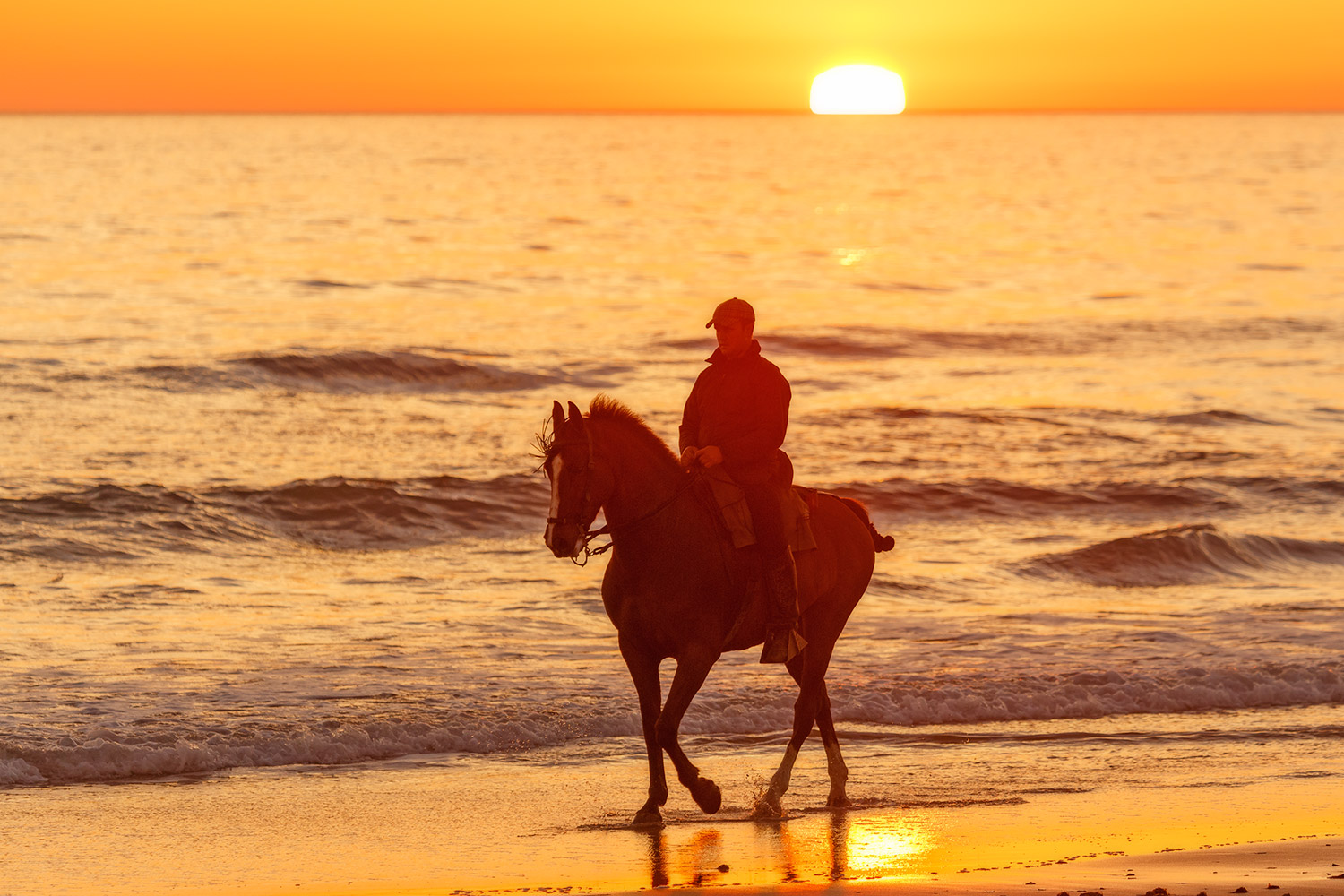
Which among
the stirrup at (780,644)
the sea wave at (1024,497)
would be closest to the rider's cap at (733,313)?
the stirrup at (780,644)

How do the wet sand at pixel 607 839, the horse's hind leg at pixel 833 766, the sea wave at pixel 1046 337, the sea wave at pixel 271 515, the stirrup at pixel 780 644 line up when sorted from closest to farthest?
the wet sand at pixel 607 839 → the stirrup at pixel 780 644 → the horse's hind leg at pixel 833 766 → the sea wave at pixel 271 515 → the sea wave at pixel 1046 337

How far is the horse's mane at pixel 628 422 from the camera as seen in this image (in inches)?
324

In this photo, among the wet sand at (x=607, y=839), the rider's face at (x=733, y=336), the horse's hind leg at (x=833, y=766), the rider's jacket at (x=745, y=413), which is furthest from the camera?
the horse's hind leg at (x=833, y=766)

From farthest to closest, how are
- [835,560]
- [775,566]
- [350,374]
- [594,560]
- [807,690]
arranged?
[350,374] → [594,560] → [835,560] → [807,690] → [775,566]

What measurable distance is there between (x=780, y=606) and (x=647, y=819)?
135 cm

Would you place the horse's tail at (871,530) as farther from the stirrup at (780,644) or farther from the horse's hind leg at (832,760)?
the stirrup at (780,644)

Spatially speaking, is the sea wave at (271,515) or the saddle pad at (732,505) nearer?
the saddle pad at (732,505)

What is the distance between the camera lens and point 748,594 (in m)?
8.56

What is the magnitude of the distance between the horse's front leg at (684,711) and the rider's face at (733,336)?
1.60 metres

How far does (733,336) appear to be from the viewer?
830 cm

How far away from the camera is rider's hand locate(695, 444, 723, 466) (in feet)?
27.3

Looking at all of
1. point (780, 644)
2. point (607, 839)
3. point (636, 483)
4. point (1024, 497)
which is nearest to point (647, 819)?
point (607, 839)

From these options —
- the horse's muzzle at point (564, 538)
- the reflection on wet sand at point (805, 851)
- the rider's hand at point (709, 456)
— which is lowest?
the reflection on wet sand at point (805, 851)

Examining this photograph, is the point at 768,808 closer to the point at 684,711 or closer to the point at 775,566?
the point at 684,711
